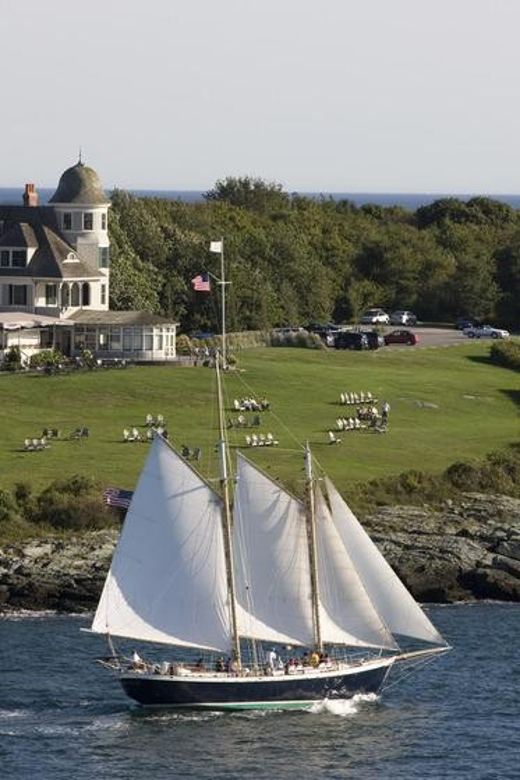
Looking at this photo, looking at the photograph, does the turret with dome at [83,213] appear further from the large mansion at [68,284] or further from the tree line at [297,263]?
the tree line at [297,263]

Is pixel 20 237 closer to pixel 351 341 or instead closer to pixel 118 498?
pixel 351 341

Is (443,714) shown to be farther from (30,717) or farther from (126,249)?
(126,249)

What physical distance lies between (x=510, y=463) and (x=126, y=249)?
4158 centimetres

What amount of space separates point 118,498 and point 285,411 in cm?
2188

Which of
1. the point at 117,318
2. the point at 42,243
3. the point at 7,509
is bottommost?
the point at 7,509

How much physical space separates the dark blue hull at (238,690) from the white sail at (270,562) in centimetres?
198

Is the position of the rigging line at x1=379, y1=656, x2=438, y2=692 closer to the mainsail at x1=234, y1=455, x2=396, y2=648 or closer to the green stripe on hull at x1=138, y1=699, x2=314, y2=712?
the mainsail at x1=234, y1=455, x2=396, y2=648

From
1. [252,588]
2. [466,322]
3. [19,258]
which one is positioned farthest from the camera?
[466,322]

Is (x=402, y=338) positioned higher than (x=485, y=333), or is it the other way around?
(x=402, y=338)

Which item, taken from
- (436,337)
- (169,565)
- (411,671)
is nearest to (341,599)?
(411,671)

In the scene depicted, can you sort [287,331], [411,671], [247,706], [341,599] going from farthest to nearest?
[287,331]
[411,671]
[341,599]
[247,706]

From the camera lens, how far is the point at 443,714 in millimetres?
67500

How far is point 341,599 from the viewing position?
6919cm

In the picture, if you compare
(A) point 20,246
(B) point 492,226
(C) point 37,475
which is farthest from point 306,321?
(C) point 37,475
